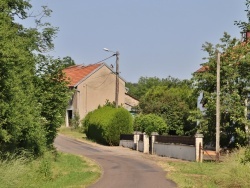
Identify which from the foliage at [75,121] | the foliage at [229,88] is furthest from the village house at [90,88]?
the foliage at [229,88]

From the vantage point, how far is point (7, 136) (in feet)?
45.4

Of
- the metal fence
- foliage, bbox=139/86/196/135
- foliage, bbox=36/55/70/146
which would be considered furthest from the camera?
foliage, bbox=139/86/196/135

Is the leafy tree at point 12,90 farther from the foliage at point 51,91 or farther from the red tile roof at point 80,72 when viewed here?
the red tile roof at point 80,72

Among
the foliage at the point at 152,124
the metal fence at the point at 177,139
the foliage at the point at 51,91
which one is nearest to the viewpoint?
the foliage at the point at 51,91

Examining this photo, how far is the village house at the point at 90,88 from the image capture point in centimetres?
5600

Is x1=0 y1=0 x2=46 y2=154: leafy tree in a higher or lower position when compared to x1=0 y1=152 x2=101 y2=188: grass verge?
higher

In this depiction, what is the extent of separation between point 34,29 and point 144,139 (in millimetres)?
16076

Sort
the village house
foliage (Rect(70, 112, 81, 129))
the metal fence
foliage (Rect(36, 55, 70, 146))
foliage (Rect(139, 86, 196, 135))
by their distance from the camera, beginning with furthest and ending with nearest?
the village house → foliage (Rect(70, 112, 81, 129)) → foliage (Rect(139, 86, 196, 135)) → the metal fence → foliage (Rect(36, 55, 70, 146))

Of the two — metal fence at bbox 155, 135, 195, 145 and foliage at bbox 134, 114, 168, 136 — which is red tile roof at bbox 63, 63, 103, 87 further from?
metal fence at bbox 155, 135, 195, 145

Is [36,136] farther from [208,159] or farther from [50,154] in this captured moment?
[208,159]

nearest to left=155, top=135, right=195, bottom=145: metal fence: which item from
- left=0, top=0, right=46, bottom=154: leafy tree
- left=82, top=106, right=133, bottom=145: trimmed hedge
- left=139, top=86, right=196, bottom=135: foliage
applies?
left=82, top=106, right=133, bottom=145: trimmed hedge

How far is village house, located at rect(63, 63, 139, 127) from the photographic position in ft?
184

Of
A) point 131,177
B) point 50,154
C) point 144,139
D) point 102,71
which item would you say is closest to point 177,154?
point 144,139

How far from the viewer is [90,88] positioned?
188ft
